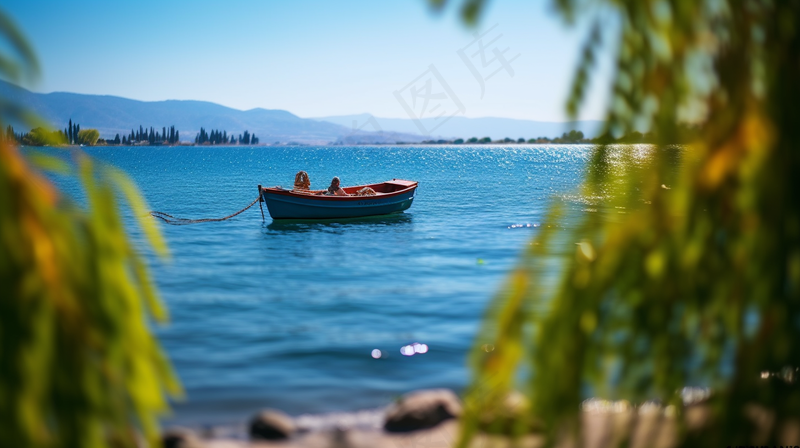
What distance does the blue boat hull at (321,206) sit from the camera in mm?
30000

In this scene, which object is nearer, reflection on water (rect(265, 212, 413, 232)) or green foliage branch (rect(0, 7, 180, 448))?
green foliage branch (rect(0, 7, 180, 448))

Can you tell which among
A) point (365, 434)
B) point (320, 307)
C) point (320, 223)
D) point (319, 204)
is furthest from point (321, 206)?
point (365, 434)

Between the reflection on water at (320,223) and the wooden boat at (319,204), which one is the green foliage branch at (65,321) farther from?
the reflection on water at (320,223)

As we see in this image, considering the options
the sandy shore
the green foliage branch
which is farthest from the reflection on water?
the green foliage branch

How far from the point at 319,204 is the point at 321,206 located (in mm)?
178

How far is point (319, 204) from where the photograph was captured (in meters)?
30.2

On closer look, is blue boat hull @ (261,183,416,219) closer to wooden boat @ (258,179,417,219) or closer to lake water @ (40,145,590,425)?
wooden boat @ (258,179,417,219)

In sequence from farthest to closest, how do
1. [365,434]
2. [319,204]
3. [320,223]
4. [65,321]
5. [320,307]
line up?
[320,223]
[319,204]
[320,307]
[365,434]
[65,321]

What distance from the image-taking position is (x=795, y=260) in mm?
2846

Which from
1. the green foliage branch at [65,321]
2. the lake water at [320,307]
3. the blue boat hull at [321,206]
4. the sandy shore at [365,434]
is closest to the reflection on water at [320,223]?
the lake water at [320,307]

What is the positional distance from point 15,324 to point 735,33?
2.89 m

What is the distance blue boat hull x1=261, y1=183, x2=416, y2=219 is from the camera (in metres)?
30.0

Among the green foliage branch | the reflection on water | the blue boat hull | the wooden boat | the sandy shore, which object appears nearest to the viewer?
the green foliage branch

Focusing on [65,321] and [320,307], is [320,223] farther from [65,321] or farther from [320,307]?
[65,321]
